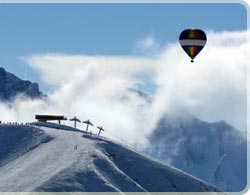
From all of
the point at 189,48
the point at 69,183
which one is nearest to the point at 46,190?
the point at 69,183

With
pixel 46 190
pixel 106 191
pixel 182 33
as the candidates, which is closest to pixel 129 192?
pixel 106 191

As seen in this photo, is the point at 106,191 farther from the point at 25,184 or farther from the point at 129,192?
the point at 25,184

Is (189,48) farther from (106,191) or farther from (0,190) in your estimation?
(0,190)

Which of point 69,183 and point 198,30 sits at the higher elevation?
point 198,30

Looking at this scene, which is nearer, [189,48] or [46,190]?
[189,48]

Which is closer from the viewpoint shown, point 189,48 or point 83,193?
point 189,48

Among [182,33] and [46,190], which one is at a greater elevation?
[182,33]
